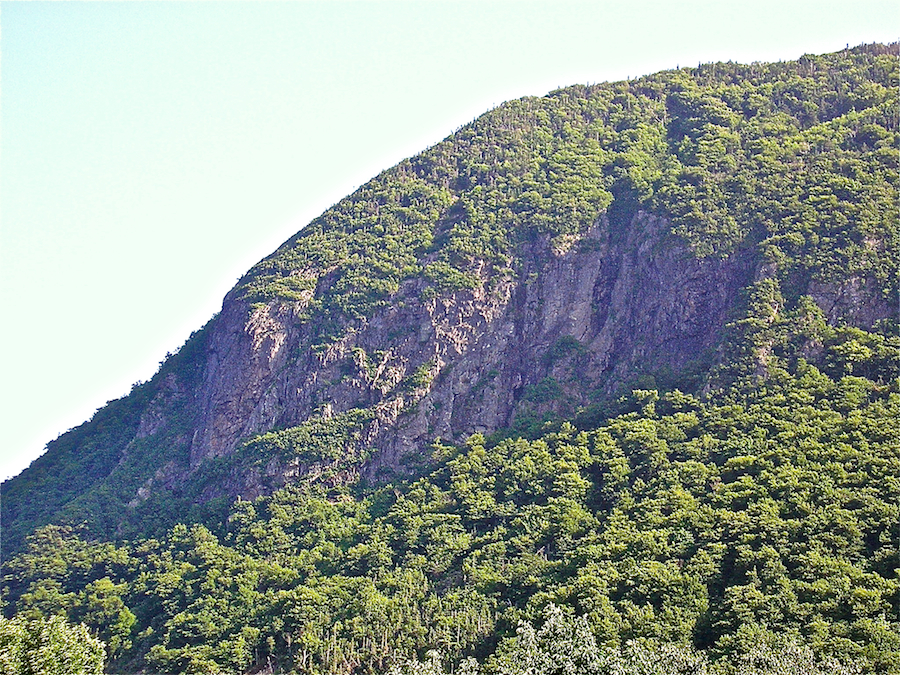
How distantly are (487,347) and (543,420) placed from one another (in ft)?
30.4

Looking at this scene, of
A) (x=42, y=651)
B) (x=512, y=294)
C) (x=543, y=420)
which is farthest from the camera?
(x=512, y=294)

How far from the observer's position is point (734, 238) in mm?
88438

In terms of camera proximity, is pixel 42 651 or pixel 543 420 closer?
pixel 42 651

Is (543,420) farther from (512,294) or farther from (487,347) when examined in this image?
(512,294)

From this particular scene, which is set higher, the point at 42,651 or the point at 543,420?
the point at 543,420

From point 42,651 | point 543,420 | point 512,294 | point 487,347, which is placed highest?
point 512,294

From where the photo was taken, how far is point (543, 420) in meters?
83.8

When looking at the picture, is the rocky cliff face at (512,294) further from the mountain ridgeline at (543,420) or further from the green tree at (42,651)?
the green tree at (42,651)

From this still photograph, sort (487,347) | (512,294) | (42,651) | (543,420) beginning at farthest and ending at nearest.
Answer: (512,294)
(487,347)
(543,420)
(42,651)

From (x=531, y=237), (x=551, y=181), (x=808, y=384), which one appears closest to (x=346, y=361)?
(x=531, y=237)

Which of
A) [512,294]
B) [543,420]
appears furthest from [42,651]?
[512,294]

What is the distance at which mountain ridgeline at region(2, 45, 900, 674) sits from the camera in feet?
198

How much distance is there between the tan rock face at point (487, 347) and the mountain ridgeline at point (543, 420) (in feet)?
0.75

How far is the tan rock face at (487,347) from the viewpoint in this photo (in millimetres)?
86188
